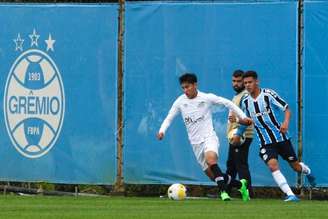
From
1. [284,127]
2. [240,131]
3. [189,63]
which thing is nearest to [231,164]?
[240,131]

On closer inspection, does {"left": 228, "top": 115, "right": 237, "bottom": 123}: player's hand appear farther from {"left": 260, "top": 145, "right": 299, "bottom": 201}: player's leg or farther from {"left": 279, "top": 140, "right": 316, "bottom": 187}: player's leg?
{"left": 279, "top": 140, "right": 316, "bottom": 187}: player's leg

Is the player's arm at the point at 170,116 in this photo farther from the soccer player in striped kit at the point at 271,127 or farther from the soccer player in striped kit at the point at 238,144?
the soccer player in striped kit at the point at 271,127

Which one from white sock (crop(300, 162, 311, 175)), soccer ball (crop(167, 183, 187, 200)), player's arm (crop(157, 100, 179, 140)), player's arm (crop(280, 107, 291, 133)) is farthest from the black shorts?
player's arm (crop(157, 100, 179, 140))

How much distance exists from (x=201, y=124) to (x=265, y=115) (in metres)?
0.92

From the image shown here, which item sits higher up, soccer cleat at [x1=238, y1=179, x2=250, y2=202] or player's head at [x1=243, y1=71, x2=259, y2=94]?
player's head at [x1=243, y1=71, x2=259, y2=94]

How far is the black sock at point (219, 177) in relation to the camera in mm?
17702

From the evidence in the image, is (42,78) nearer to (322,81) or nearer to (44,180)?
(44,180)

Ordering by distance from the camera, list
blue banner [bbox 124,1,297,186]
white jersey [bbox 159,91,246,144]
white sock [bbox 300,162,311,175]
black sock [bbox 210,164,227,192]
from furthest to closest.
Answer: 1. blue banner [bbox 124,1,297,186]
2. white jersey [bbox 159,91,246,144]
3. white sock [bbox 300,162,311,175]
4. black sock [bbox 210,164,227,192]

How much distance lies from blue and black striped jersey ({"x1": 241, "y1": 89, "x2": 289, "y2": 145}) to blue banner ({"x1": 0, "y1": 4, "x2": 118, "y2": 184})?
2.47 metres

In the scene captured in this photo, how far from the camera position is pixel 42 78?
65.7 feet

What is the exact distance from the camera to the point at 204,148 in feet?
59.4

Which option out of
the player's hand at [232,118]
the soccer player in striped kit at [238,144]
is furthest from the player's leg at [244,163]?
the player's hand at [232,118]

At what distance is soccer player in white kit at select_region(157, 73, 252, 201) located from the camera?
17873 millimetres

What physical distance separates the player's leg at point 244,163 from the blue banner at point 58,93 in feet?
7.39
